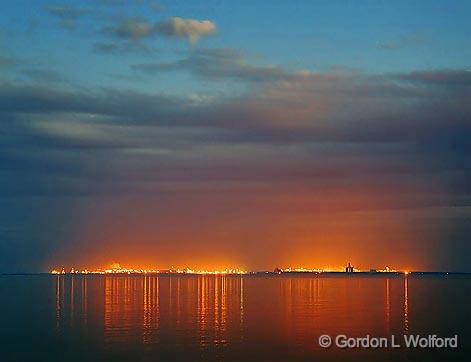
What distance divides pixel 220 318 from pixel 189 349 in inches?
1021

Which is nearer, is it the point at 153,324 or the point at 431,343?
the point at 431,343

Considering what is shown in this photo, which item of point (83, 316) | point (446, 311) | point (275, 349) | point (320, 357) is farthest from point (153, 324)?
point (446, 311)

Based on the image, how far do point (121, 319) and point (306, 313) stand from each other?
21914 millimetres

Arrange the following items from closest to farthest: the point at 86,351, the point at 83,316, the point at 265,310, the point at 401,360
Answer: the point at 401,360 → the point at 86,351 → the point at 83,316 → the point at 265,310

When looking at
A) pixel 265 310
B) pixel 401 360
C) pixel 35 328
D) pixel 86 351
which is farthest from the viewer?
pixel 265 310

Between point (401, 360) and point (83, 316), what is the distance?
1743 inches

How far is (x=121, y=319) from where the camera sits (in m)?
74.7

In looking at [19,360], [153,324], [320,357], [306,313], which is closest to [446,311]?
[306,313]

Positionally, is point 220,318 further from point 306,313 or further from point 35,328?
point 35,328

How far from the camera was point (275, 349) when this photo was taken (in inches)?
2013

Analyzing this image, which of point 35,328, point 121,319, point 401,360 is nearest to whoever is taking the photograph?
point 401,360

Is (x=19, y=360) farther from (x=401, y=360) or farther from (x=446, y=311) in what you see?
(x=446, y=311)

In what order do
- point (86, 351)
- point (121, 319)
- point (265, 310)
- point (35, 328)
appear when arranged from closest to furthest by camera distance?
point (86, 351)
point (35, 328)
point (121, 319)
point (265, 310)

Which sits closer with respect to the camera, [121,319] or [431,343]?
[431,343]
